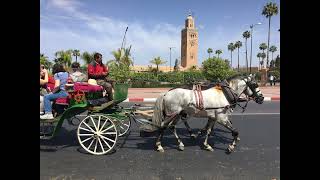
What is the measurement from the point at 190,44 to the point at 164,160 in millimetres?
124352

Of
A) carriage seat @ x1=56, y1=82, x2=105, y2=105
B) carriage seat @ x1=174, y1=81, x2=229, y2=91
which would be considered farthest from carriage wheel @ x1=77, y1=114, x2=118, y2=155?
carriage seat @ x1=174, y1=81, x2=229, y2=91

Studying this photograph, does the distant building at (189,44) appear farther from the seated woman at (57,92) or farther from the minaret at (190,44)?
the seated woman at (57,92)

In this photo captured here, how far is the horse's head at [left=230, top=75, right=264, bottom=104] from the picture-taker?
8094 millimetres

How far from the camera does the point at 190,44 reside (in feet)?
424

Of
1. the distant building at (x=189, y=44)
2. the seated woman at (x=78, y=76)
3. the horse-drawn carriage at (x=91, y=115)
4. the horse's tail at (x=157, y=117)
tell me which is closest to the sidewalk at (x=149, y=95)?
the seated woman at (x=78, y=76)

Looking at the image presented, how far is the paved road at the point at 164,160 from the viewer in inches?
230

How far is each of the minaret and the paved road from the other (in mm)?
119542

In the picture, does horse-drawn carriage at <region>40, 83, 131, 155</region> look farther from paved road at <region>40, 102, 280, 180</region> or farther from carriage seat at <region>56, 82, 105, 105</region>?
paved road at <region>40, 102, 280, 180</region>

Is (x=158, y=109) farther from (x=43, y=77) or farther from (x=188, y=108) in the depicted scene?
(x=43, y=77)

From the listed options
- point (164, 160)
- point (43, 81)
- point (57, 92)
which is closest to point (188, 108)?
point (164, 160)
